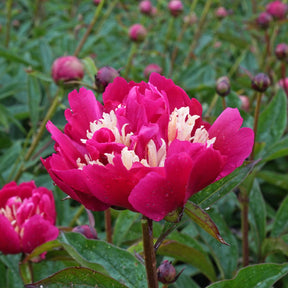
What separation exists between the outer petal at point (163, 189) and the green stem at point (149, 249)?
3 centimetres

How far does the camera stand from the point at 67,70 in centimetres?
123

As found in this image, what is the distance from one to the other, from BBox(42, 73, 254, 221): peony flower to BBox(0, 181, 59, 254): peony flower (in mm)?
307

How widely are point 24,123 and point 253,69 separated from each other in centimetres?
103

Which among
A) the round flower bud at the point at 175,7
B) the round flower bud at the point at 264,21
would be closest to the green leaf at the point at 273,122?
the round flower bud at the point at 264,21

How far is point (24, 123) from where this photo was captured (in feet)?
5.95

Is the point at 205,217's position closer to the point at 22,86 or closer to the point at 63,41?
the point at 22,86

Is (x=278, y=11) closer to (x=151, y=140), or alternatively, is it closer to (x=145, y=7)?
(x=145, y=7)

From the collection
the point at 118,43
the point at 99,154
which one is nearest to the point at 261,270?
the point at 99,154

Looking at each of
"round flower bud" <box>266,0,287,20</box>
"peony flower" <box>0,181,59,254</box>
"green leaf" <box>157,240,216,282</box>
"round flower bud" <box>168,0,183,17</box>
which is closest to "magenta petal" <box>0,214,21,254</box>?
"peony flower" <box>0,181,59,254</box>

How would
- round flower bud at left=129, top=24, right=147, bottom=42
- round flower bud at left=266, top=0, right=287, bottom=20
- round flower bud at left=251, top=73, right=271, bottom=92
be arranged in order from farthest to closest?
round flower bud at left=266, top=0, right=287, bottom=20
round flower bud at left=129, top=24, right=147, bottom=42
round flower bud at left=251, top=73, right=271, bottom=92

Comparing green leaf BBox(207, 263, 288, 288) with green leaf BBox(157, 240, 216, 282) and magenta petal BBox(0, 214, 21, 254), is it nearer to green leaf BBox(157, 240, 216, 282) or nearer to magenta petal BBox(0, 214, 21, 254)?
green leaf BBox(157, 240, 216, 282)

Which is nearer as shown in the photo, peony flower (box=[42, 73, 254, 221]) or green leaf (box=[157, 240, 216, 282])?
peony flower (box=[42, 73, 254, 221])

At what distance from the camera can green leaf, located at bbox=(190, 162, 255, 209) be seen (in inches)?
23.9

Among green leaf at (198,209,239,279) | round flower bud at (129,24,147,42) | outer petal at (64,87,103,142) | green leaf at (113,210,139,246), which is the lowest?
green leaf at (198,209,239,279)
